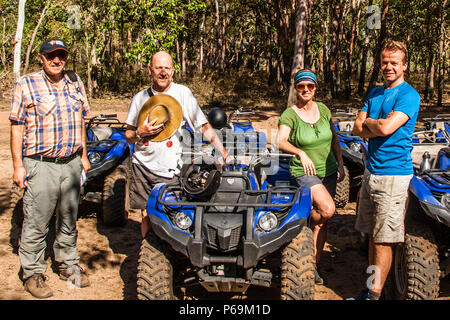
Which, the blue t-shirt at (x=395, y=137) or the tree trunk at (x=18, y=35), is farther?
the tree trunk at (x=18, y=35)

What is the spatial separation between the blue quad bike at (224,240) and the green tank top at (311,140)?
0.48 meters

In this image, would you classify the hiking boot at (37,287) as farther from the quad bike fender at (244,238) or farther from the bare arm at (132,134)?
the bare arm at (132,134)

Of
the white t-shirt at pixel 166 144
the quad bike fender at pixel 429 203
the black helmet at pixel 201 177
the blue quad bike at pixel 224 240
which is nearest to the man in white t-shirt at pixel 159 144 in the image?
the white t-shirt at pixel 166 144

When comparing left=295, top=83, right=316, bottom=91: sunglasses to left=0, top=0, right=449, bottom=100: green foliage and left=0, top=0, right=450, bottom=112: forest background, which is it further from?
left=0, top=0, right=449, bottom=100: green foliage

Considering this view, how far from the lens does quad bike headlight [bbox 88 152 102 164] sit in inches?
249

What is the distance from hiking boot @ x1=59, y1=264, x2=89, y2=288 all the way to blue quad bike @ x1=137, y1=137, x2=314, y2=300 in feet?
3.73

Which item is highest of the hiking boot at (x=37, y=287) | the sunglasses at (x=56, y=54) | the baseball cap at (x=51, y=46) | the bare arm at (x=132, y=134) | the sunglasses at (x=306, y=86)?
the baseball cap at (x=51, y=46)

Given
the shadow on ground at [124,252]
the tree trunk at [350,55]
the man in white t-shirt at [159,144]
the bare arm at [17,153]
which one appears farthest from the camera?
the tree trunk at [350,55]

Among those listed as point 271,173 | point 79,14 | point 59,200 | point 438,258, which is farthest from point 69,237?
point 79,14

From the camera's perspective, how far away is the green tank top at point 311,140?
4340 millimetres

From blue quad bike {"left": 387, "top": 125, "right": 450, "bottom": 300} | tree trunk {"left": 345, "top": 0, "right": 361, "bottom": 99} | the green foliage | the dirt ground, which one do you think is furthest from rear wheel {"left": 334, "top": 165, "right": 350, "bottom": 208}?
tree trunk {"left": 345, "top": 0, "right": 361, "bottom": 99}

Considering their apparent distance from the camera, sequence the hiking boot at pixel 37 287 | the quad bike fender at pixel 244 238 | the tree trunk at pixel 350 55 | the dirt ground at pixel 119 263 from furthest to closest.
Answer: the tree trunk at pixel 350 55, the dirt ground at pixel 119 263, the hiking boot at pixel 37 287, the quad bike fender at pixel 244 238

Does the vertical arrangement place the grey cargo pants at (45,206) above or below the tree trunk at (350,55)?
below

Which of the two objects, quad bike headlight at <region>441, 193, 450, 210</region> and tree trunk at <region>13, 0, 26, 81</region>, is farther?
tree trunk at <region>13, 0, 26, 81</region>
